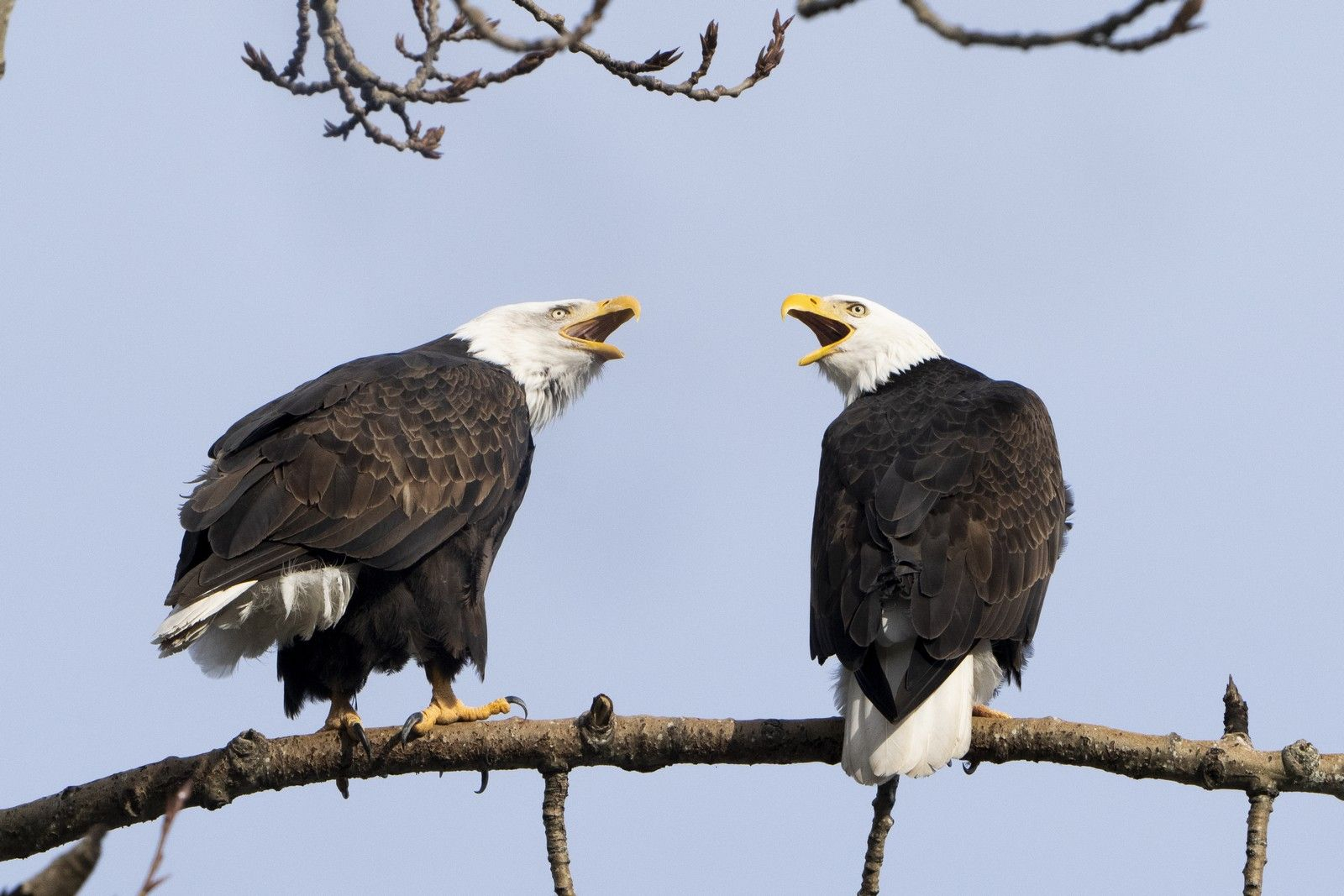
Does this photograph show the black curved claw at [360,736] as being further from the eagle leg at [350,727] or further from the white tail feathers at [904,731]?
the white tail feathers at [904,731]

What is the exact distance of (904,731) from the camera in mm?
4840

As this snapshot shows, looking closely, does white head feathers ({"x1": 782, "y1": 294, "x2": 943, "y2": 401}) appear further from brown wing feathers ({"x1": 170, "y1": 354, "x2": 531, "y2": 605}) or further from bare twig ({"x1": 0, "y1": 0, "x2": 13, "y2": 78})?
bare twig ({"x1": 0, "y1": 0, "x2": 13, "y2": 78})

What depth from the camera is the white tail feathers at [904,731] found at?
15.7ft

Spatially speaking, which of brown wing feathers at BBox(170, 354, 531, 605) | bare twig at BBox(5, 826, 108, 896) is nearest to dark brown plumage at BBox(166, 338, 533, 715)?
brown wing feathers at BBox(170, 354, 531, 605)

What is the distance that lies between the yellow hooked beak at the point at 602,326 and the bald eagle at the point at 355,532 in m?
0.72

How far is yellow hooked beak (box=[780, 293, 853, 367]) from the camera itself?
7320mm

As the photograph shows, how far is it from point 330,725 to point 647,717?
4.05 ft

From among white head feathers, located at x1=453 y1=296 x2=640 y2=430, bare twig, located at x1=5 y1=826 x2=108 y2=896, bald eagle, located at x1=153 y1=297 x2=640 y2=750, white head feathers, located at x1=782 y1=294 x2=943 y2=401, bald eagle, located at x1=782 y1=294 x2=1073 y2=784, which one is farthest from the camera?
white head feathers, located at x1=782 y1=294 x2=943 y2=401

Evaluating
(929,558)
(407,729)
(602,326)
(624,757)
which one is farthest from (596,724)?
(602,326)

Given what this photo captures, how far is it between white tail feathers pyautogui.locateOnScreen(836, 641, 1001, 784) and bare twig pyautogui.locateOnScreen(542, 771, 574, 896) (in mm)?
862

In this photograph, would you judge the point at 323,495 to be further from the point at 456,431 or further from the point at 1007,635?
the point at 1007,635

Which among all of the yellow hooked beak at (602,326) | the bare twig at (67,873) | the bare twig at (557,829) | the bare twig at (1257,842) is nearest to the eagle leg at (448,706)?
the bare twig at (557,829)

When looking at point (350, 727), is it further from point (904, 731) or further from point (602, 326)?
point (602, 326)

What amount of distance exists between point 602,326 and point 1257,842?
3.91 meters
